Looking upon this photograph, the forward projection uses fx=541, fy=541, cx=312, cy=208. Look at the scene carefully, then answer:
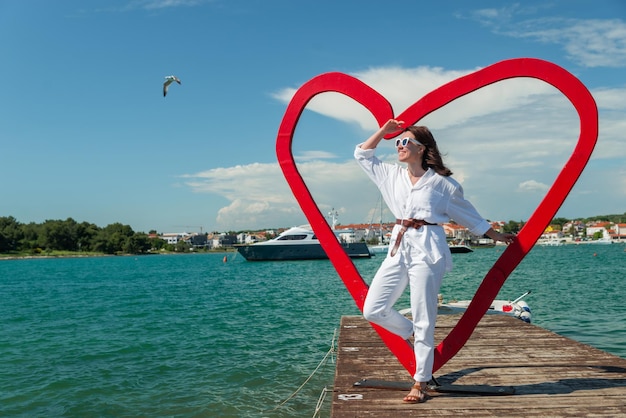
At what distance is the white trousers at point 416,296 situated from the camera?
4.46 meters

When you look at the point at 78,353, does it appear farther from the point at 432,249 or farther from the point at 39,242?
the point at 39,242

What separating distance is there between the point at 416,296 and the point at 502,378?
160 centimetres

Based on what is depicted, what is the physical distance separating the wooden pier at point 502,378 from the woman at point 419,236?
34cm

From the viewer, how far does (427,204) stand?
14.8 ft

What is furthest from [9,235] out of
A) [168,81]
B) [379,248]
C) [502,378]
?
[502,378]

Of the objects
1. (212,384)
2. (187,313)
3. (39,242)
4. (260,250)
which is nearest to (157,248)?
(39,242)

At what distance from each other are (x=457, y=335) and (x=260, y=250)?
65434 millimetres

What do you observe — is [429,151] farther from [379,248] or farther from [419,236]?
[379,248]

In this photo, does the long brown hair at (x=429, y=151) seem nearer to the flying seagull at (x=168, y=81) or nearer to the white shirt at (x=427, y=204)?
the white shirt at (x=427, y=204)

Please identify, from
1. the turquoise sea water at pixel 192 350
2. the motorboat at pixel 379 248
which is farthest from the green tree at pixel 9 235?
the turquoise sea water at pixel 192 350

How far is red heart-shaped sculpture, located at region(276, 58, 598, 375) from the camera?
4707 millimetres

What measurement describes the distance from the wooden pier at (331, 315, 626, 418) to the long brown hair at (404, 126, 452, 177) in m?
1.95

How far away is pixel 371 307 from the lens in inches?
181

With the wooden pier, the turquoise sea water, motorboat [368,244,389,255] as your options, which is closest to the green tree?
motorboat [368,244,389,255]
